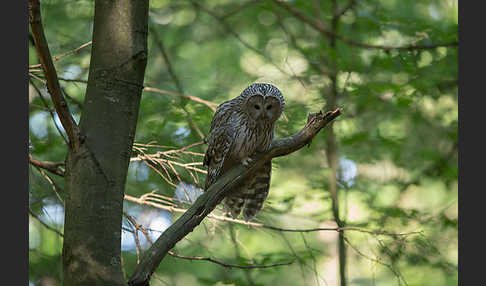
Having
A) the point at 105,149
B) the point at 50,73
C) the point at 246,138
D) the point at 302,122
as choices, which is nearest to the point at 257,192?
the point at 246,138

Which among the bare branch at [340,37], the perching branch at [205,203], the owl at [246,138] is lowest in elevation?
the perching branch at [205,203]

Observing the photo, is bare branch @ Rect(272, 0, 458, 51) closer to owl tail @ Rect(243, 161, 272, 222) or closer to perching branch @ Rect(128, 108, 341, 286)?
owl tail @ Rect(243, 161, 272, 222)

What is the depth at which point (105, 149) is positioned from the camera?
2.44m

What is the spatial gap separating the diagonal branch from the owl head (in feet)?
5.67

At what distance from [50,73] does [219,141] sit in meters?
1.93

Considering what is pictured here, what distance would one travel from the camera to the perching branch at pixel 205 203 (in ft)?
7.50

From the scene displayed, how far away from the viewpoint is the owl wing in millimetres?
3924

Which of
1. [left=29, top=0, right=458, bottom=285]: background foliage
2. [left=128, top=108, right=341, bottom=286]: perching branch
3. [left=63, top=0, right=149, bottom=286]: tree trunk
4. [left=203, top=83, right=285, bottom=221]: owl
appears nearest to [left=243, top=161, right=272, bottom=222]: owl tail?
[left=203, top=83, right=285, bottom=221]: owl

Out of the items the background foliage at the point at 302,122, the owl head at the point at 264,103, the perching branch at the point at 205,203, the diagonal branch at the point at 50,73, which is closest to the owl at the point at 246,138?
the owl head at the point at 264,103

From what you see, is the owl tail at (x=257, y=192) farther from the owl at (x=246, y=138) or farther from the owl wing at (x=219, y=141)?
the owl wing at (x=219, y=141)

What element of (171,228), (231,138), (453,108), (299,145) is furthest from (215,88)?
(453,108)

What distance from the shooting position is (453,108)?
7.43 meters

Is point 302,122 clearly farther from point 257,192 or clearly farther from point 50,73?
point 50,73

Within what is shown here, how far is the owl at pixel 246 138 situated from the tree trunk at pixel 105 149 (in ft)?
4.60
